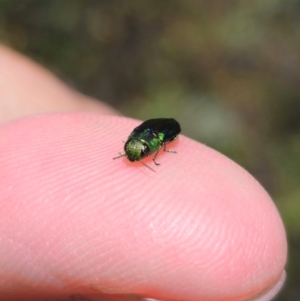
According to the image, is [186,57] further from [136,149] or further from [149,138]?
[136,149]

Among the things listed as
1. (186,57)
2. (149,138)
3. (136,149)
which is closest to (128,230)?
(136,149)

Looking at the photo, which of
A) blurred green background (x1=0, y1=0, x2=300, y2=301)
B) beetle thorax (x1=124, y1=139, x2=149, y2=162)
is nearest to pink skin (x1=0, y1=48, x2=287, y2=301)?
Result: beetle thorax (x1=124, y1=139, x2=149, y2=162)

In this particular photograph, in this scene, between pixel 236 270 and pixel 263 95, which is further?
pixel 263 95

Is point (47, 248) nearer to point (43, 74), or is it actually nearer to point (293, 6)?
point (43, 74)

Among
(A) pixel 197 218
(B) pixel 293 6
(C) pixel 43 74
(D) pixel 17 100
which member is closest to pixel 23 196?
(A) pixel 197 218

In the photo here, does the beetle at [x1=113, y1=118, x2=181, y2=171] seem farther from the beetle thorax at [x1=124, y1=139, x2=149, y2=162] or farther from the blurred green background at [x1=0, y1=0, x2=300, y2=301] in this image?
the blurred green background at [x1=0, y1=0, x2=300, y2=301]

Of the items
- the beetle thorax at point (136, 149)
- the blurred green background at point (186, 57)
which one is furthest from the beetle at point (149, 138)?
the blurred green background at point (186, 57)
